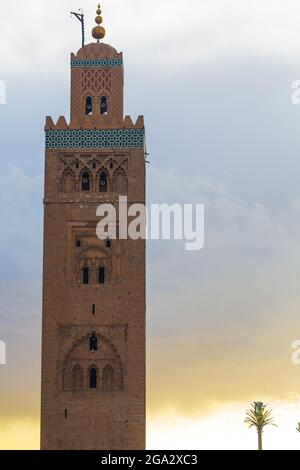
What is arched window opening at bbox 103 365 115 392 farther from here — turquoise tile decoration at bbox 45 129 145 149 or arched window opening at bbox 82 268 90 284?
turquoise tile decoration at bbox 45 129 145 149

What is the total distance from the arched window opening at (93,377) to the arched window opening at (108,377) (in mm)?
264

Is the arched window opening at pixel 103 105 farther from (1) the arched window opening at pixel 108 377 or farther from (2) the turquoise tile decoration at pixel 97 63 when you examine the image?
(1) the arched window opening at pixel 108 377

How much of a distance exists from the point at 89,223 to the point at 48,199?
1.60m

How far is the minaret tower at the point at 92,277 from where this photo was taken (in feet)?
143

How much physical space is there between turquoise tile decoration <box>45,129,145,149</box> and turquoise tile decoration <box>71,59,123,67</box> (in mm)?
2375

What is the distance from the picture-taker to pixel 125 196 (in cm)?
4481

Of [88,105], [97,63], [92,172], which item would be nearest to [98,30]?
[97,63]

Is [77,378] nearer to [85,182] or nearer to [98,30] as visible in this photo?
[85,182]

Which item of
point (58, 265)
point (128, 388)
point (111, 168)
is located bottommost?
point (128, 388)

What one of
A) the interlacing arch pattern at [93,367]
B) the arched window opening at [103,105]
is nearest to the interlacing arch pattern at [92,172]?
the arched window opening at [103,105]

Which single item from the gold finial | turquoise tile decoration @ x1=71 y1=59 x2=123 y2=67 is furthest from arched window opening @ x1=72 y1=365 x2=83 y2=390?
the gold finial

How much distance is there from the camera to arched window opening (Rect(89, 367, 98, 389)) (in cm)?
4388

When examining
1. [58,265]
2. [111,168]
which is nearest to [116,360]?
[58,265]
